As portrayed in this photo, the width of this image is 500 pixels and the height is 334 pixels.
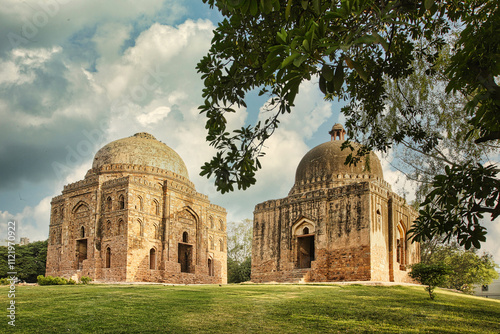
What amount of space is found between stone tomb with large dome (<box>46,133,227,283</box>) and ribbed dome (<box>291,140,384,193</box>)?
937 cm

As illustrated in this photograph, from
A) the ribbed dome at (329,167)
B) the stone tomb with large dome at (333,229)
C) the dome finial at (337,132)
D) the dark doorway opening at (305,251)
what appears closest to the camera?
the stone tomb with large dome at (333,229)

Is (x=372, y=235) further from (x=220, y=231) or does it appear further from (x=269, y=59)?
(x=220, y=231)

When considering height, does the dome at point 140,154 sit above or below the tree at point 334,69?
above

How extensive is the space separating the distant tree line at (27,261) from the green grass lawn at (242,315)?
23.5 metres

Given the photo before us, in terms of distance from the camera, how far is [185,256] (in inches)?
1174

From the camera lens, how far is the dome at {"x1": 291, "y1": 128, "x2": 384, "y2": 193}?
2158 cm

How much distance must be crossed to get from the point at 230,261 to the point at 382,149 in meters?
32.6

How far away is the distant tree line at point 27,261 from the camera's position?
3022 cm

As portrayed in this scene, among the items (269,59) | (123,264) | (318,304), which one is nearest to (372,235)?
(318,304)

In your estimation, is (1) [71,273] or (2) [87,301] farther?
(1) [71,273]

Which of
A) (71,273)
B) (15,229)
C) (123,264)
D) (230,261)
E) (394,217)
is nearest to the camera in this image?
(15,229)

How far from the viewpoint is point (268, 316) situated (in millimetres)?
8070

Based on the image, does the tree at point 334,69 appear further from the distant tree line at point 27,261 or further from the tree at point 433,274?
the distant tree line at point 27,261

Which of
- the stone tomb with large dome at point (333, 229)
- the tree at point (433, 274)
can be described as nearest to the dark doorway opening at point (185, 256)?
the stone tomb with large dome at point (333, 229)
